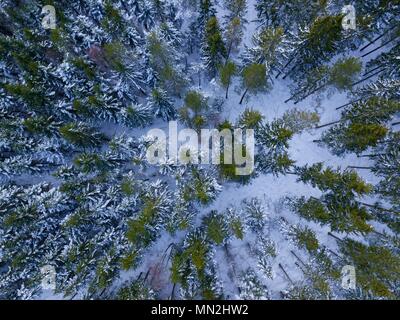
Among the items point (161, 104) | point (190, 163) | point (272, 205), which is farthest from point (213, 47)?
point (272, 205)

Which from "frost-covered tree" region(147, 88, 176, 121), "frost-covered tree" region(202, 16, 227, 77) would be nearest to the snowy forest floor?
"frost-covered tree" region(147, 88, 176, 121)

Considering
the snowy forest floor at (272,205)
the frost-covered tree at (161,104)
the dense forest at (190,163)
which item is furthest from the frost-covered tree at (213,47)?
the frost-covered tree at (161,104)

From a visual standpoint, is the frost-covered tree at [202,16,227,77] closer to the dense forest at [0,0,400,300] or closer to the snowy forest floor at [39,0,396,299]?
the dense forest at [0,0,400,300]

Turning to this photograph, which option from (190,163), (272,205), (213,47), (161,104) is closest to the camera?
(213,47)

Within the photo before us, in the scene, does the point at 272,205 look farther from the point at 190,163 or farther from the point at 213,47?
the point at 213,47

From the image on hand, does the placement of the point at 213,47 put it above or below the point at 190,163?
above

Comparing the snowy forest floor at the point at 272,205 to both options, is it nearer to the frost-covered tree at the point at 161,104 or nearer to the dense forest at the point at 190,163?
the dense forest at the point at 190,163

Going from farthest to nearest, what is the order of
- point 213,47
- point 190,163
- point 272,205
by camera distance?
point 272,205 < point 190,163 < point 213,47
